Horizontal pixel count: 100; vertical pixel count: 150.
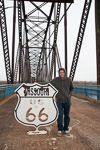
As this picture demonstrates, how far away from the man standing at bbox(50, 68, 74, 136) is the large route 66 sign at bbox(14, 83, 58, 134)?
0.11 m

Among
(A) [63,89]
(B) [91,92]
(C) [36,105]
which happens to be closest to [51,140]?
(C) [36,105]

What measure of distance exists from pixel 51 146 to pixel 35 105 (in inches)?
38.8

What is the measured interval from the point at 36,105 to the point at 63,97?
0.65 metres

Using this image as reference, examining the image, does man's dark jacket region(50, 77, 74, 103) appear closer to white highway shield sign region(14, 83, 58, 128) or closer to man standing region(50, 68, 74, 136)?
man standing region(50, 68, 74, 136)

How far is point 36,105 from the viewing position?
351 centimetres

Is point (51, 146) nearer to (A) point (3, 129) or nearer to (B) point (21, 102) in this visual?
(B) point (21, 102)

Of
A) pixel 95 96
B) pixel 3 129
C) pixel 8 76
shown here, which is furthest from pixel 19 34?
pixel 3 129

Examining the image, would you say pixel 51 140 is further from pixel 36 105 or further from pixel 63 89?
pixel 63 89

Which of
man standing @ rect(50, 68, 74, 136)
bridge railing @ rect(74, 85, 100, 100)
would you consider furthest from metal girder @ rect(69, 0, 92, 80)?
man standing @ rect(50, 68, 74, 136)

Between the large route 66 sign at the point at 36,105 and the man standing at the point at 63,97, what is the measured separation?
0.37 feet

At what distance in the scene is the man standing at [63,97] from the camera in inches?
136

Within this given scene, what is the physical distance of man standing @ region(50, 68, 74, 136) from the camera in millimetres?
3459

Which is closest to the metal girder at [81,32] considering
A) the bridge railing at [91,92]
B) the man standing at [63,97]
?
the bridge railing at [91,92]

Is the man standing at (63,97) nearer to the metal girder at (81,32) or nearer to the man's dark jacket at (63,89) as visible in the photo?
the man's dark jacket at (63,89)
